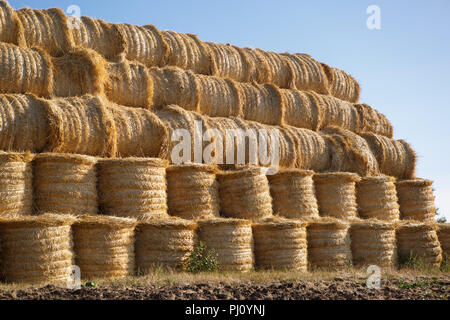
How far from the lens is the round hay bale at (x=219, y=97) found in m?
11.6

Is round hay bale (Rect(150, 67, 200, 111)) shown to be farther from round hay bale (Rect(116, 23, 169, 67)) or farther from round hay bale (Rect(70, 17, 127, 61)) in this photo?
round hay bale (Rect(70, 17, 127, 61))

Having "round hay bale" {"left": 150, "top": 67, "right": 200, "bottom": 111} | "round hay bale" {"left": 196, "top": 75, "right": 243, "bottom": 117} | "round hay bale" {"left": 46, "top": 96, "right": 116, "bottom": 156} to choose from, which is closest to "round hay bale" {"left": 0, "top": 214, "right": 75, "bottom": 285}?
"round hay bale" {"left": 46, "top": 96, "right": 116, "bottom": 156}

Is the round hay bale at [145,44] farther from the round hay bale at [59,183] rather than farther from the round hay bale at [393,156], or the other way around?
the round hay bale at [393,156]

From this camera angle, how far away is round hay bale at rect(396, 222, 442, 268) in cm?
1099

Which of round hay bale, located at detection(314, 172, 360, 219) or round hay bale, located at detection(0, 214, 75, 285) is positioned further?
round hay bale, located at detection(314, 172, 360, 219)

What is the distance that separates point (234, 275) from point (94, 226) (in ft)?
6.81

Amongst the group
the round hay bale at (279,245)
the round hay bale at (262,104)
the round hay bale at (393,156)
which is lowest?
the round hay bale at (279,245)

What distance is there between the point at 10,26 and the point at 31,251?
4042 millimetres

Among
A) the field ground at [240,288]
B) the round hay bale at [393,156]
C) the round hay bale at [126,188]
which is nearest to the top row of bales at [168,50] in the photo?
the round hay bale at [393,156]

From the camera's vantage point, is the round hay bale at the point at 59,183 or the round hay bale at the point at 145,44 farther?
the round hay bale at the point at 145,44

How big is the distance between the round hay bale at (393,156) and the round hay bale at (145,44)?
5.12 meters

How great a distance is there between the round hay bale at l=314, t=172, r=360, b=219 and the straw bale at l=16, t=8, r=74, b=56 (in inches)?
201

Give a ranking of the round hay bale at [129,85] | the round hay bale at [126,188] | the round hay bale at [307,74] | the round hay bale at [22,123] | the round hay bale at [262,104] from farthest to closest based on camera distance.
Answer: the round hay bale at [307,74] < the round hay bale at [262,104] < the round hay bale at [129,85] < the round hay bale at [126,188] < the round hay bale at [22,123]

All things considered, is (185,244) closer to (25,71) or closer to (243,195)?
(243,195)
